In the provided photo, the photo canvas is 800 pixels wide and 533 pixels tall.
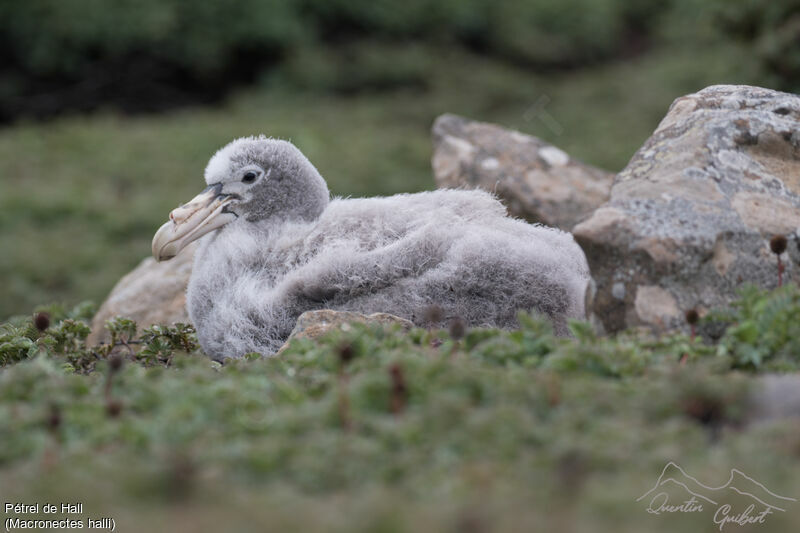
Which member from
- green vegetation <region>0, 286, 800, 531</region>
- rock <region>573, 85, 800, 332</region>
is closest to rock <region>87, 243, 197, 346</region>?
green vegetation <region>0, 286, 800, 531</region>

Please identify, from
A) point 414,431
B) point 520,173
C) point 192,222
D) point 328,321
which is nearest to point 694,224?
point 328,321

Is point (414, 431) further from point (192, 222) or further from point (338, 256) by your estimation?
point (192, 222)

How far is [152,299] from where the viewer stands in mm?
6516

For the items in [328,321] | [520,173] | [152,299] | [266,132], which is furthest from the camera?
[266,132]

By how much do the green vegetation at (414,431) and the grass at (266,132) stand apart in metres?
6.37

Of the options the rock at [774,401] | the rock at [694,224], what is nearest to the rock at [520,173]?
the rock at [694,224]

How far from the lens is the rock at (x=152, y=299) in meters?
6.29

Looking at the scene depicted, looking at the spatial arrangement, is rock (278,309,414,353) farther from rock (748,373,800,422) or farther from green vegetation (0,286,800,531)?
rock (748,373,800,422)

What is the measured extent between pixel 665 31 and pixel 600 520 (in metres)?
18.5

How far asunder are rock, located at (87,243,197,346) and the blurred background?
3.02 meters

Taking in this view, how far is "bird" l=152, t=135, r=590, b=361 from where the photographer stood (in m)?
4.68

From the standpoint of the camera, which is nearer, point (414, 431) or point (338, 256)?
point (414, 431)

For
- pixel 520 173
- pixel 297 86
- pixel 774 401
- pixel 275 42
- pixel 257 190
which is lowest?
pixel 774 401

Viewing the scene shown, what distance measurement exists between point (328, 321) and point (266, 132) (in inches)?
402
